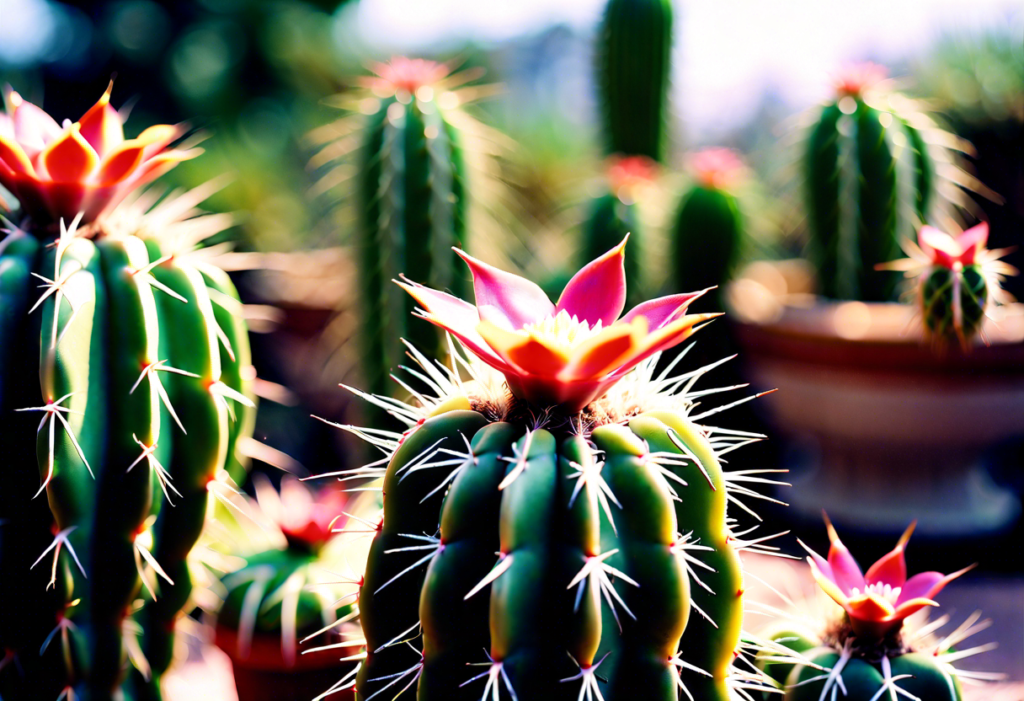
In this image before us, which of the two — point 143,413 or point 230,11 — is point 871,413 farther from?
point 230,11

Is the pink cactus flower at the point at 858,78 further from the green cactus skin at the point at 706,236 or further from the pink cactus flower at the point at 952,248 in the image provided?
the pink cactus flower at the point at 952,248

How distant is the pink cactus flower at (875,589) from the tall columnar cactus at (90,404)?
0.77m

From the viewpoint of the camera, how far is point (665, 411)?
77cm

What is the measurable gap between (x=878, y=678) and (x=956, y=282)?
0.71 meters

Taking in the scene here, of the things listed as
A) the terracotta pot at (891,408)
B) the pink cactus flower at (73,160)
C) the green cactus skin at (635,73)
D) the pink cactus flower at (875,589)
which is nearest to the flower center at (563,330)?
the pink cactus flower at (875,589)

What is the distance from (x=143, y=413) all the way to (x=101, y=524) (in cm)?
15

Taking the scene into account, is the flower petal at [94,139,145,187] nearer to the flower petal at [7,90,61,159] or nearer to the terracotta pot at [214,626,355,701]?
the flower petal at [7,90,61,159]

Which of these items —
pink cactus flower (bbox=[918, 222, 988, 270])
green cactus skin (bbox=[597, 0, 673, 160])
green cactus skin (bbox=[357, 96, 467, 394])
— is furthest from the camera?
green cactus skin (bbox=[597, 0, 673, 160])

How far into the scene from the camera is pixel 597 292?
33.2 inches

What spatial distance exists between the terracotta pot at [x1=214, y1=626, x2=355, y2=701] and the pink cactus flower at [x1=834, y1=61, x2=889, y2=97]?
177cm

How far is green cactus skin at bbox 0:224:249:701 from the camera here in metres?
0.87

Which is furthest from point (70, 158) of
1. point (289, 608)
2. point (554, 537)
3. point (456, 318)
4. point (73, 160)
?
point (554, 537)

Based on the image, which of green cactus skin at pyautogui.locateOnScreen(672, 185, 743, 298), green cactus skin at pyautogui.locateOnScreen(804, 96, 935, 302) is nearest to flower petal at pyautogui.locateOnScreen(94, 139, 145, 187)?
green cactus skin at pyautogui.locateOnScreen(672, 185, 743, 298)

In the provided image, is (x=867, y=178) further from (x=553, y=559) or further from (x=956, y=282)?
(x=553, y=559)
